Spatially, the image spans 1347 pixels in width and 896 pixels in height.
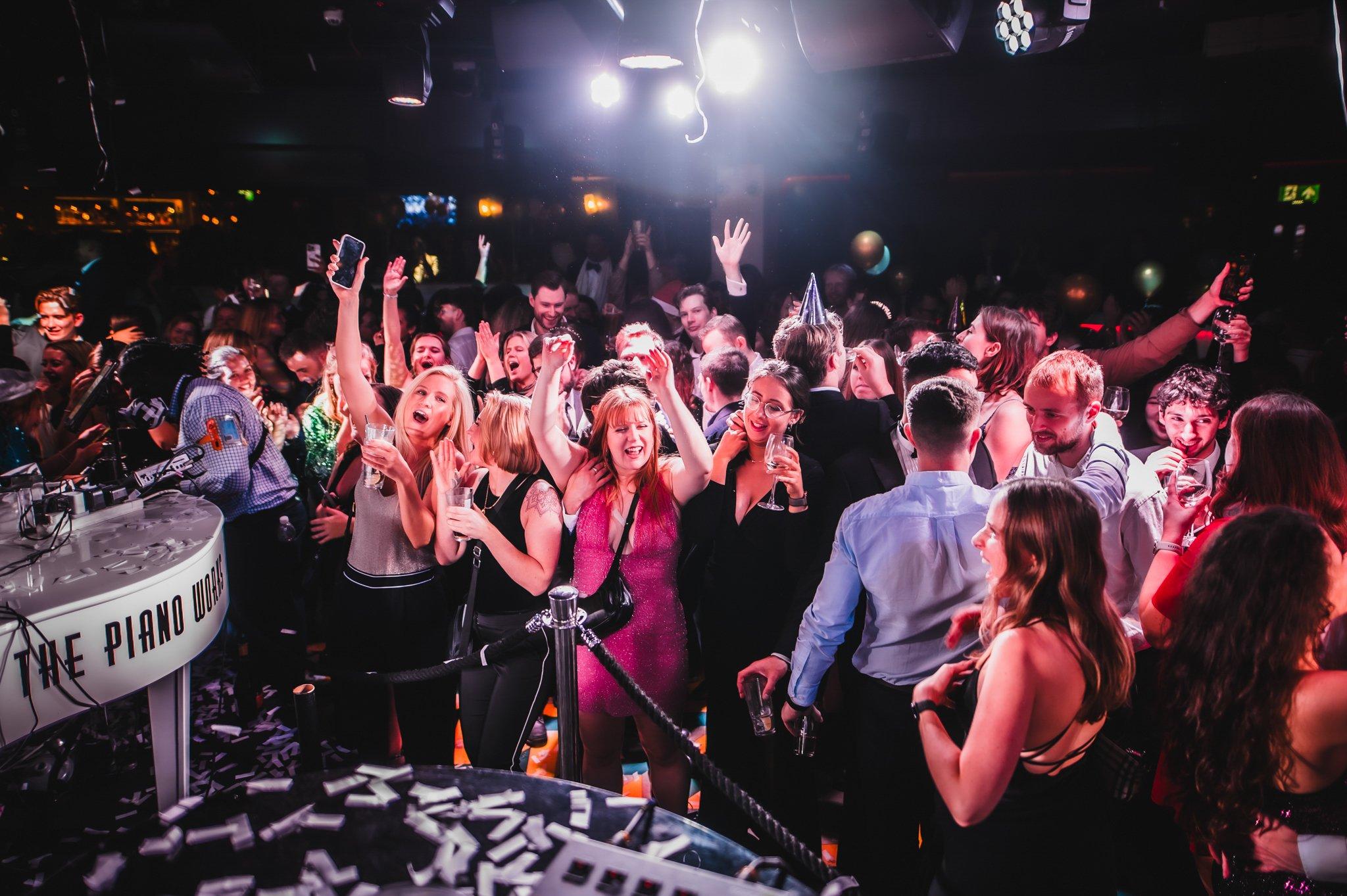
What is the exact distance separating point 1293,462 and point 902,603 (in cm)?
105

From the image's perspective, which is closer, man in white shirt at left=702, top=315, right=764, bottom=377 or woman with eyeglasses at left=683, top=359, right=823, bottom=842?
woman with eyeglasses at left=683, top=359, right=823, bottom=842

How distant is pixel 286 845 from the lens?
1.39 meters

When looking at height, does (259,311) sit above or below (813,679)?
above

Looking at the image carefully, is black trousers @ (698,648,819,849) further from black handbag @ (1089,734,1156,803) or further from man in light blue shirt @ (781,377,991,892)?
black handbag @ (1089,734,1156,803)

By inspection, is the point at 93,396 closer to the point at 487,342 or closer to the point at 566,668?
the point at 487,342

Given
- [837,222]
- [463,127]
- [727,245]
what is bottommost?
[727,245]

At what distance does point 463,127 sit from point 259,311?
5.24m

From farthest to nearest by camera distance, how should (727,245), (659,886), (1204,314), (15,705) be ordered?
(727,245) → (1204,314) → (15,705) → (659,886)

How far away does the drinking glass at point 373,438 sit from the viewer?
99.0 inches

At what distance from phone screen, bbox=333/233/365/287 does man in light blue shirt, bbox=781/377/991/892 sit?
2.11 m

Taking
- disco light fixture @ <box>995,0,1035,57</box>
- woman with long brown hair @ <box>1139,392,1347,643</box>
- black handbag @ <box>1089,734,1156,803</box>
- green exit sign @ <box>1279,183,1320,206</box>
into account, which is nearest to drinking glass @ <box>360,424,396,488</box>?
black handbag @ <box>1089,734,1156,803</box>

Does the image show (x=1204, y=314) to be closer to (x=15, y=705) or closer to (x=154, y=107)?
(x=15, y=705)

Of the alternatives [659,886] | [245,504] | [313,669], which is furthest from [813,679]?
[245,504]

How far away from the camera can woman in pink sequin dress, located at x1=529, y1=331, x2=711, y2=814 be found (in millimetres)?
2395
